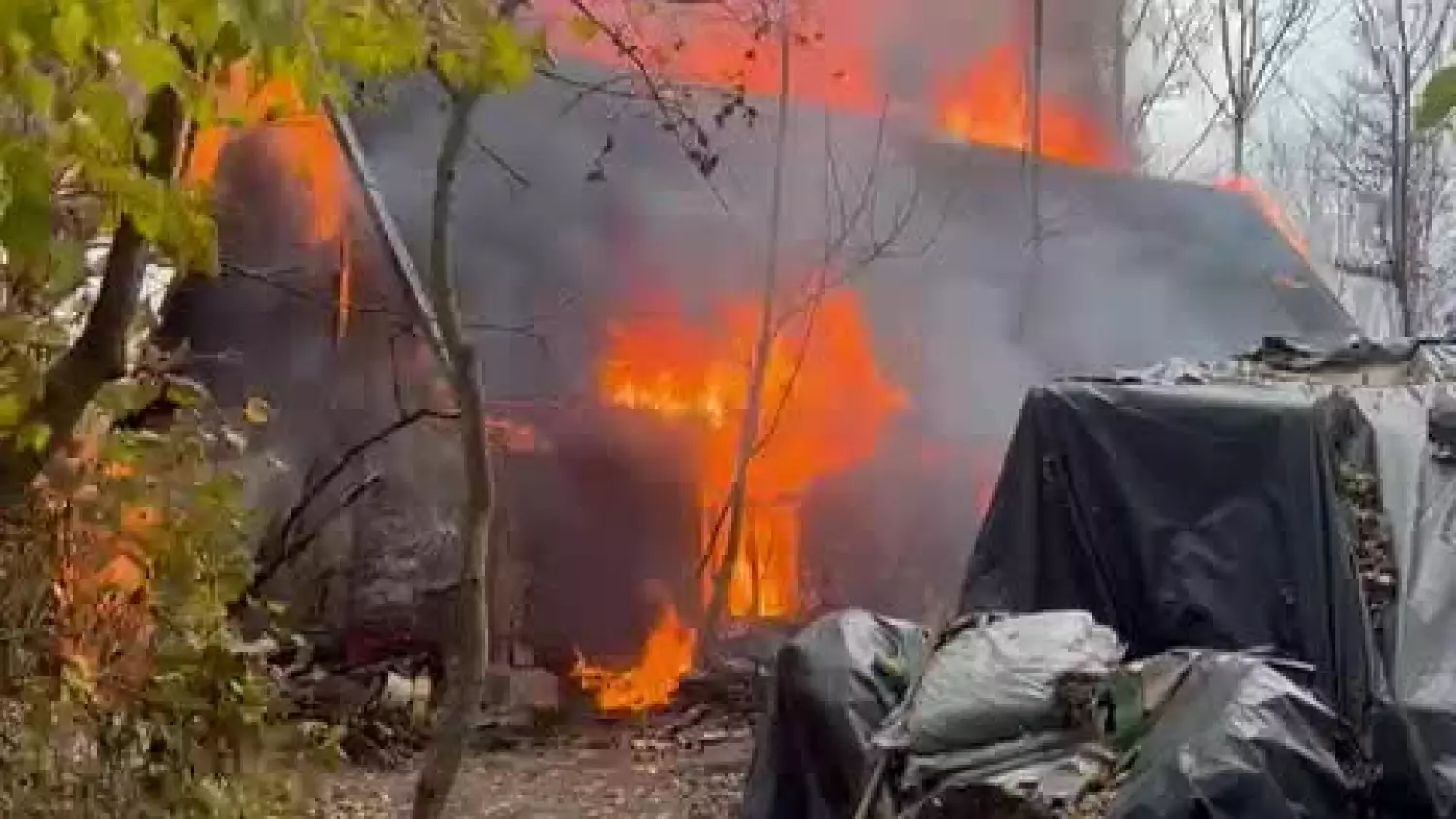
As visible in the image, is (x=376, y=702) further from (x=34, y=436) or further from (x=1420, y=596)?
(x=34, y=436)

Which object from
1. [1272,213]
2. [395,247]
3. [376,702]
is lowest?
[376,702]

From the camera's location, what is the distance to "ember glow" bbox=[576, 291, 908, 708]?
13250 mm

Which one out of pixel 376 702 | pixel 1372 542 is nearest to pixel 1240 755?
pixel 1372 542

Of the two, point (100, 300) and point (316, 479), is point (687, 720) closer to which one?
point (316, 479)

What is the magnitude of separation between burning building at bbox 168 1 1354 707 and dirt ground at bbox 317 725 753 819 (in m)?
1.24

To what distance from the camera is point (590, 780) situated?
31.9ft

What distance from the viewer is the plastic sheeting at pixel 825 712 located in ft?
21.9

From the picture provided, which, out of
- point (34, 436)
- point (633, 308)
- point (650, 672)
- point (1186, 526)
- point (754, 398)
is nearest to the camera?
point (34, 436)

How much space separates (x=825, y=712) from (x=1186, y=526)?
5.73ft

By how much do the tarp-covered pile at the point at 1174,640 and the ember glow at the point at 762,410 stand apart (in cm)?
611

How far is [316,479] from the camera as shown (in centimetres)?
1145

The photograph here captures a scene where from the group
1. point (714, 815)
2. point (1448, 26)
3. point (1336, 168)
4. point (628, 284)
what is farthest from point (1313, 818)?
point (1336, 168)

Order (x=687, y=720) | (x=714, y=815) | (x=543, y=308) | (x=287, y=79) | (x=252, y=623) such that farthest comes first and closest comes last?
(x=543, y=308), (x=687, y=720), (x=714, y=815), (x=252, y=623), (x=287, y=79)

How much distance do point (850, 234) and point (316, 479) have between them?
18.4 feet
